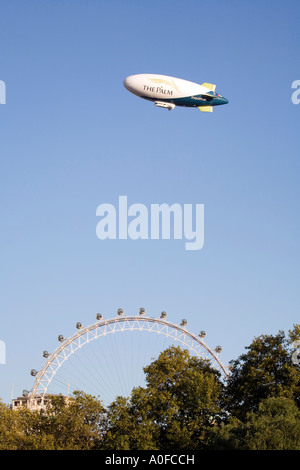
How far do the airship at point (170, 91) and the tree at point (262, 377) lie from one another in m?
31.1

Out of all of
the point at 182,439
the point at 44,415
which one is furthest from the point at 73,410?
the point at 182,439

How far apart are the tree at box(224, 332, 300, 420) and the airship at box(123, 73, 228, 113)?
3106 cm

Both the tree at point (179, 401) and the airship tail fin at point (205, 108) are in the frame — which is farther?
the airship tail fin at point (205, 108)

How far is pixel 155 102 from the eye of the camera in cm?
10531

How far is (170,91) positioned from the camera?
341 ft

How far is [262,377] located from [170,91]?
37300 millimetres

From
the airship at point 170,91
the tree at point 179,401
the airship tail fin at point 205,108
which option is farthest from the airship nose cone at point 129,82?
the tree at point 179,401

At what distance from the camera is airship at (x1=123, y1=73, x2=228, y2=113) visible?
10375 cm

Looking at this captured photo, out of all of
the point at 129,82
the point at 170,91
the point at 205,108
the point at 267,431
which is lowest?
the point at 267,431

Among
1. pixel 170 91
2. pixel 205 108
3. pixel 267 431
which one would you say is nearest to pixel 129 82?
pixel 170 91

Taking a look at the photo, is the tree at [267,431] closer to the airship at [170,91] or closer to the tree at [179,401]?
the tree at [179,401]

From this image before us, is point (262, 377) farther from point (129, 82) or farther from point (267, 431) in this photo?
point (129, 82)

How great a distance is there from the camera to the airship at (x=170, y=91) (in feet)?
340

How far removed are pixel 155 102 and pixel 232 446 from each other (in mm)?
45889
